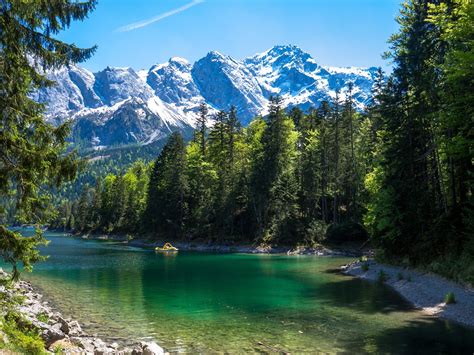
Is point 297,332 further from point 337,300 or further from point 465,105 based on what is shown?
point 465,105

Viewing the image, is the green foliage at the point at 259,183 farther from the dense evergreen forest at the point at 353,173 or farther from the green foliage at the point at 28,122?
the green foliage at the point at 28,122

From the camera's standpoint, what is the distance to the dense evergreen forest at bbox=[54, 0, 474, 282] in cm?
2753

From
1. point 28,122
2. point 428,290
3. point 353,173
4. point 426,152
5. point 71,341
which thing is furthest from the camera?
point 353,173

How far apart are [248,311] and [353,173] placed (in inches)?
1772

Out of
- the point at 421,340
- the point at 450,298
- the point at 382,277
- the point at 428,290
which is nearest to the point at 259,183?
the point at 382,277

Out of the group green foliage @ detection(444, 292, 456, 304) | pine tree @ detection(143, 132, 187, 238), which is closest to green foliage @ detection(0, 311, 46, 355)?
green foliage @ detection(444, 292, 456, 304)

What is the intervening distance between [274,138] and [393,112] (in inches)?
1142

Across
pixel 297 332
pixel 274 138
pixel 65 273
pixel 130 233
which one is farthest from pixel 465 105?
pixel 130 233

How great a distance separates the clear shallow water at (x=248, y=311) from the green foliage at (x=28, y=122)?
7821 mm

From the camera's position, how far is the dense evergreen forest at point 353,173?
2753 cm

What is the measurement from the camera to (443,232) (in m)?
29.5

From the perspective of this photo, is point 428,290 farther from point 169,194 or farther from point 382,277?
point 169,194

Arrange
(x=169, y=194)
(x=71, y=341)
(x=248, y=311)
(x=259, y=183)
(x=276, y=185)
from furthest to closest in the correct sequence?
(x=169, y=194)
(x=259, y=183)
(x=276, y=185)
(x=248, y=311)
(x=71, y=341)

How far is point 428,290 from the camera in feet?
82.5
